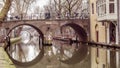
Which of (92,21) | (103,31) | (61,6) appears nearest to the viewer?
(103,31)

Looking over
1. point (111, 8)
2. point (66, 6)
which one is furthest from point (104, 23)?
point (66, 6)

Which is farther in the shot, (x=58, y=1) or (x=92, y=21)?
(x=58, y=1)

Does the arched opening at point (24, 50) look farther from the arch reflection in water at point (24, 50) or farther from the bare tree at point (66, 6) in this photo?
the bare tree at point (66, 6)

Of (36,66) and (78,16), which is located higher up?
(78,16)

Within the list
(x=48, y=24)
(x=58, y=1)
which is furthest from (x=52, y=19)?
(x=58, y=1)

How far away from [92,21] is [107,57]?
52.3ft

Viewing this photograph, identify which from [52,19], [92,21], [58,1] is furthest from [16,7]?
[92,21]

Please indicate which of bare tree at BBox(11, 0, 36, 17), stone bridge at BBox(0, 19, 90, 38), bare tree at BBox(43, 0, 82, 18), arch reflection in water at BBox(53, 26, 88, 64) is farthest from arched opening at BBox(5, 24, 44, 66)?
bare tree at BBox(43, 0, 82, 18)

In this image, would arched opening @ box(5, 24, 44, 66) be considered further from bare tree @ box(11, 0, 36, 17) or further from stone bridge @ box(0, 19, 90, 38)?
bare tree @ box(11, 0, 36, 17)

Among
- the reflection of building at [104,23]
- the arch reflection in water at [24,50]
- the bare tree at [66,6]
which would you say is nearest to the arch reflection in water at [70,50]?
the reflection of building at [104,23]

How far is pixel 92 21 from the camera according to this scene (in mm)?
37031

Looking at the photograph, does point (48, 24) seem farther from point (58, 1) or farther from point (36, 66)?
point (36, 66)

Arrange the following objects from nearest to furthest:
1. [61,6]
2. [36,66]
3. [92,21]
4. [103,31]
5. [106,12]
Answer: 1. [36,66]
2. [106,12]
3. [103,31]
4. [92,21]
5. [61,6]

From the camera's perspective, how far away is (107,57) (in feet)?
70.0
